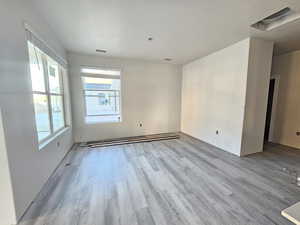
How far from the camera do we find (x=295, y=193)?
1922mm

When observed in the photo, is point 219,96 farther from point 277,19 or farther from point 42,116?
point 42,116

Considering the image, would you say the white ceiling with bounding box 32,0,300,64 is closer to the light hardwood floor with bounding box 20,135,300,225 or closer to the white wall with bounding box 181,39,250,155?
the white wall with bounding box 181,39,250,155

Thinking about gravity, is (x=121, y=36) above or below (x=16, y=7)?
above

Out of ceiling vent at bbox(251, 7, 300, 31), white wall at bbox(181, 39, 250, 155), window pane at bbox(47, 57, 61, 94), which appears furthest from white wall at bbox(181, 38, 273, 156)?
window pane at bbox(47, 57, 61, 94)

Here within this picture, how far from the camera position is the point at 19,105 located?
1.59 metres

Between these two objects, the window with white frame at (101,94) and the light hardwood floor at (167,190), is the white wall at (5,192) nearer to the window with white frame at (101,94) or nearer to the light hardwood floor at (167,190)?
the light hardwood floor at (167,190)

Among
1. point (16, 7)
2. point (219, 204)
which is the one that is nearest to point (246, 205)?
point (219, 204)

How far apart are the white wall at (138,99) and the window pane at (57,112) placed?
641 millimetres

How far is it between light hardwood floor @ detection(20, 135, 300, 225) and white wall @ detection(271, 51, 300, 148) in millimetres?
845

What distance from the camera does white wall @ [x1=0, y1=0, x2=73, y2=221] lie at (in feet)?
4.57

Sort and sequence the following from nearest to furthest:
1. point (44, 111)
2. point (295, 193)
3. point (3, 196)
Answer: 1. point (3, 196)
2. point (295, 193)
3. point (44, 111)

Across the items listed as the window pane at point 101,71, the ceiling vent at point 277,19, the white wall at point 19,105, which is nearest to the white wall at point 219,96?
the ceiling vent at point 277,19

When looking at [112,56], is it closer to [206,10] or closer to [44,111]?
[44,111]

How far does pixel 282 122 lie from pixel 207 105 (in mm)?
2275
